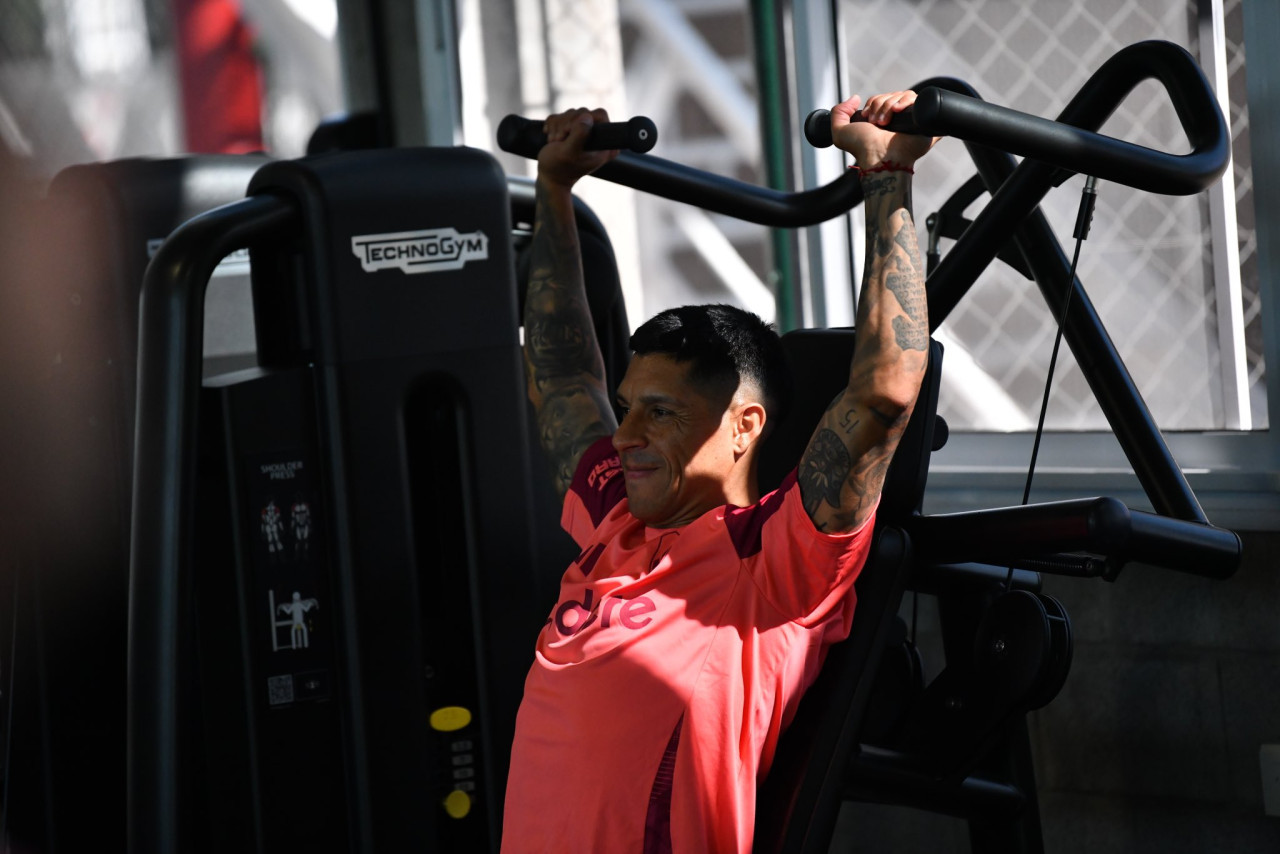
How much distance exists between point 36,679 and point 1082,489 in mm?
1778

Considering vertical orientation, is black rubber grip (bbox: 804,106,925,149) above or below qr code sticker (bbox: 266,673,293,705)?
above

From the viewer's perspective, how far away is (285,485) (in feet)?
5.81

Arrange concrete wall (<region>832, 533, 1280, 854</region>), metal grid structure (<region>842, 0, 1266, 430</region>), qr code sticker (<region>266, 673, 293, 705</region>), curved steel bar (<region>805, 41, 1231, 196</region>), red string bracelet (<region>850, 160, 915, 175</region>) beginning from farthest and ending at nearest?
metal grid structure (<region>842, 0, 1266, 430</region>) < concrete wall (<region>832, 533, 1280, 854</region>) < qr code sticker (<region>266, 673, 293, 705</region>) < red string bracelet (<region>850, 160, 915, 175</region>) < curved steel bar (<region>805, 41, 1231, 196</region>)

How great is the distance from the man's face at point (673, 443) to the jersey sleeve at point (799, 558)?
0.11 meters

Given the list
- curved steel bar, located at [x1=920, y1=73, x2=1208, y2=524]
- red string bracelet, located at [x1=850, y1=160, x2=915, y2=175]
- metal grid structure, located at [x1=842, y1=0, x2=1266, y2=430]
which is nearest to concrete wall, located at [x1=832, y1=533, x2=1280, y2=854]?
metal grid structure, located at [x1=842, y1=0, x2=1266, y2=430]

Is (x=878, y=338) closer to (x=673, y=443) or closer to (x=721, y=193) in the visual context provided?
(x=673, y=443)

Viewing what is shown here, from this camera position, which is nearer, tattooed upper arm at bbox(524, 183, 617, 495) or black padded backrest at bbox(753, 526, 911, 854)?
black padded backrest at bbox(753, 526, 911, 854)

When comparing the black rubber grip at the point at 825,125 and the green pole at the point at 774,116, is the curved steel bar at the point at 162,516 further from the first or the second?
the green pole at the point at 774,116

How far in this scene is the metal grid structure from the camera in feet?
7.81

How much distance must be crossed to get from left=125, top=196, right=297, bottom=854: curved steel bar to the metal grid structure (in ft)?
5.14

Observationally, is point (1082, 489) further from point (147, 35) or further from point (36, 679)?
point (147, 35)

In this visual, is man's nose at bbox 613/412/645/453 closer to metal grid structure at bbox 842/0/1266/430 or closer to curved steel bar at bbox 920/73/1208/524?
curved steel bar at bbox 920/73/1208/524

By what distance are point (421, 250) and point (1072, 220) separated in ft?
4.42

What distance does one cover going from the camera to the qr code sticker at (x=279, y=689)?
1750mm
